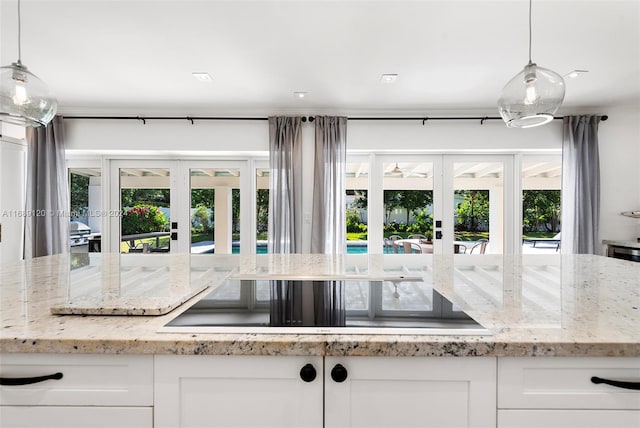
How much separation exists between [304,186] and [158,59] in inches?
77.6

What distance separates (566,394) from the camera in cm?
67

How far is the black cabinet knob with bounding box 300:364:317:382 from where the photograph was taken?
0.67m

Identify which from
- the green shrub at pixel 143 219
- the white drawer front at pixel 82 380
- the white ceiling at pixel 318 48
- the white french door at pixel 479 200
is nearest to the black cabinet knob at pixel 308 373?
the white drawer front at pixel 82 380

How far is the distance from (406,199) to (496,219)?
4.00 ft

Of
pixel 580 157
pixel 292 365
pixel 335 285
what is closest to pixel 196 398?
pixel 292 365

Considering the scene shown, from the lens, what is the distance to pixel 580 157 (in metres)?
3.67

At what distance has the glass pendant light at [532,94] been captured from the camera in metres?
1.41

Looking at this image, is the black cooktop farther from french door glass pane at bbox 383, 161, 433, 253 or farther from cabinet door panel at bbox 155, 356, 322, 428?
french door glass pane at bbox 383, 161, 433, 253

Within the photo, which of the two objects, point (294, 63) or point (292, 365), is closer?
point (292, 365)

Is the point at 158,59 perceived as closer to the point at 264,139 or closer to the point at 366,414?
the point at 264,139

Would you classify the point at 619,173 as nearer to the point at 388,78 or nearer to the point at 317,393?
the point at 388,78

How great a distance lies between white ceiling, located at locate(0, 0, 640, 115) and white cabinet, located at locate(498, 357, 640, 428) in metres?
2.01

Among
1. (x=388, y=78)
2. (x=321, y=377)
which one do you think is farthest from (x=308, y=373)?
(x=388, y=78)

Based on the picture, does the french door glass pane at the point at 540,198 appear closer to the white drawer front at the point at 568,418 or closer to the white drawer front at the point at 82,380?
the white drawer front at the point at 568,418
